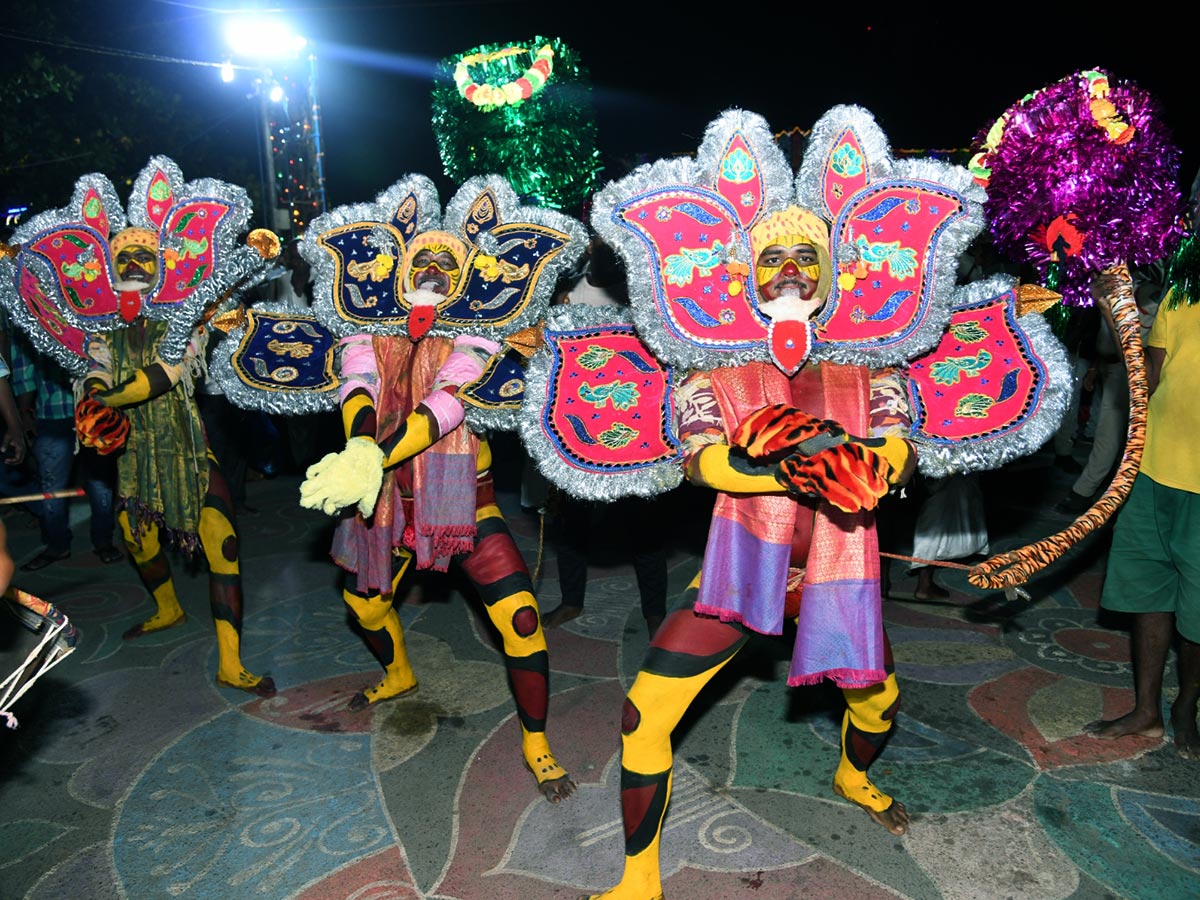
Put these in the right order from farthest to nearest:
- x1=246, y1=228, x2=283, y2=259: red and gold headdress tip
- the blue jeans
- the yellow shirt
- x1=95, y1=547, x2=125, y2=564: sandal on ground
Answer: x1=95, y1=547, x2=125, y2=564: sandal on ground < the blue jeans < x1=246, y1=228, x2=283, y2=259: red and gold headdress tip < the yellow shirt

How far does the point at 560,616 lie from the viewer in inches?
182

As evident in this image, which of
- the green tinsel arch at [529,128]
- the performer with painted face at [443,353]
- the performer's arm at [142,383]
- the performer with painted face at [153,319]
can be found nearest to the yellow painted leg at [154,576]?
the performer with painted face at [153,319]

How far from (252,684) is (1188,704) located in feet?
12.5

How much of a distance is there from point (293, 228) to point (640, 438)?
29.5 feet

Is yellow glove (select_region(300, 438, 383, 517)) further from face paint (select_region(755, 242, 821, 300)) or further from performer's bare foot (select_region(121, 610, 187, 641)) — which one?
performer's bare foot (select_region(121, 610, 187, 641))

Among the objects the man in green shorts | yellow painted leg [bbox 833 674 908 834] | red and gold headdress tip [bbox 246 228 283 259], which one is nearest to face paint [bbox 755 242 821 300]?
yellow painted leg [bbox 833 674 908 834]

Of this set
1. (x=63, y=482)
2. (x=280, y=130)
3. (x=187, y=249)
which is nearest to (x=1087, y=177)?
(x=187, y=249)

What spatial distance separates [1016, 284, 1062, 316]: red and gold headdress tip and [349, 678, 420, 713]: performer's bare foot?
286cm

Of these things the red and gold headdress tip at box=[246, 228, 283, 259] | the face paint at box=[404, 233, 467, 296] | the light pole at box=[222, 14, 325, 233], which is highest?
the light pole at box=[222, 14, 325, 233]

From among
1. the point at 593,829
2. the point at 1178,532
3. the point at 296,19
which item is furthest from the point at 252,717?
the point at 296,19

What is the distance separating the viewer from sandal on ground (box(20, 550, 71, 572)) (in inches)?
222

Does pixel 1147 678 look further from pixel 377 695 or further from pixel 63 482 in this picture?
pixel 63 482

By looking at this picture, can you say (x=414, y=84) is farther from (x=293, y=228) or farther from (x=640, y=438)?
(x=640, y=438)

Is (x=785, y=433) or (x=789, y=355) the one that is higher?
(x=789, y=355)
